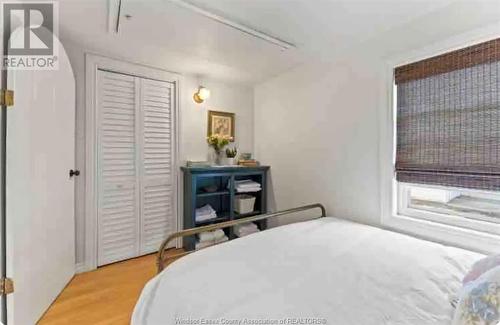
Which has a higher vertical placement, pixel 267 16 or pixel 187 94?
pixel 267 16

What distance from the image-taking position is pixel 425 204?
1.89 m

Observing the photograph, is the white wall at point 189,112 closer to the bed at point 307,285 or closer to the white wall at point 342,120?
the white wall at point 342,120

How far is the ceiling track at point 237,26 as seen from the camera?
5.23ft

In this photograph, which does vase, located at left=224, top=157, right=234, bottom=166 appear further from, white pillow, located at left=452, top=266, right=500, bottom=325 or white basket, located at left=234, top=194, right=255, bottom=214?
white pillow, located at left=452, top=266, right=500, bottom=325

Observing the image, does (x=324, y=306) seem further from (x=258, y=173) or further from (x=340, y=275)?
(x=258, y=173)

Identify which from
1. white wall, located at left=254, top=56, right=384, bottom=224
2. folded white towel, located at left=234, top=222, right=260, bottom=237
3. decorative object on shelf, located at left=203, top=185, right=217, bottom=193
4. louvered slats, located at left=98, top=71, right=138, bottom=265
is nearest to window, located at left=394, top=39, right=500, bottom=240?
white wall, located at left=254, top=56, right=384, bottom=224

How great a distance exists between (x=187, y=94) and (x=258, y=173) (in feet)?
4.36

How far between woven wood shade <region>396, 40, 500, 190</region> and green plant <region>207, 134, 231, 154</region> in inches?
75.6

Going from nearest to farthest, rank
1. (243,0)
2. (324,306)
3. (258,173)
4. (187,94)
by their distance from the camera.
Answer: (324,306) → (243,0) → (187,94) → (258,173)

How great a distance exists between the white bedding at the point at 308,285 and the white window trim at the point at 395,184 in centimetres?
27

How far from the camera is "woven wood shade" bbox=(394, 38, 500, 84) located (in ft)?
4.88

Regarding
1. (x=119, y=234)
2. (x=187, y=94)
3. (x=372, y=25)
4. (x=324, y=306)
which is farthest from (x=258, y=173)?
(x=324, y=306)

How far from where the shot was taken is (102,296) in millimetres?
1901

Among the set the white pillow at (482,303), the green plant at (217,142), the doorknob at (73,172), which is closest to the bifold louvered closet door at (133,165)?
the doorknob at (73,172)
